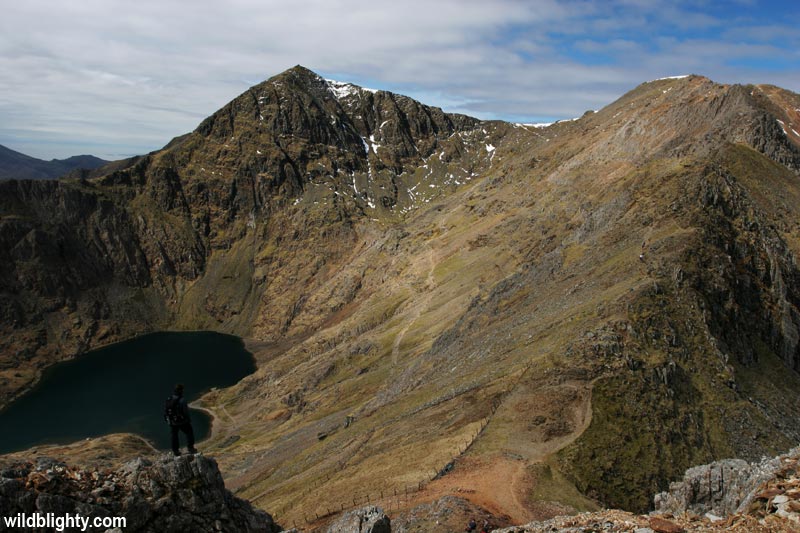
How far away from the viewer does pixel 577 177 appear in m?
128

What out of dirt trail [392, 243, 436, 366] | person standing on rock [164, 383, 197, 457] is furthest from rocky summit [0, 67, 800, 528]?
person standing on rock [164, 383, 197, 457]

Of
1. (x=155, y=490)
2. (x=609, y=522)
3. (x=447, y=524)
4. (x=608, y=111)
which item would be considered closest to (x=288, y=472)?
(x=447, y=524)

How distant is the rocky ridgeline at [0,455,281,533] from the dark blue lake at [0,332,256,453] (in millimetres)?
110742

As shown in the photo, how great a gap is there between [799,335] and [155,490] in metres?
79.1

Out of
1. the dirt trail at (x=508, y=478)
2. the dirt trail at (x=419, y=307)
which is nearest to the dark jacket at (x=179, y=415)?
the dirt trail at (x=508, y=478)

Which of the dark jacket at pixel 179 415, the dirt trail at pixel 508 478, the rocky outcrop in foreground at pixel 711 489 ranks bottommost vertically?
the dirt trail at pixel 508 478

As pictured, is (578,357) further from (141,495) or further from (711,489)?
(141,495)

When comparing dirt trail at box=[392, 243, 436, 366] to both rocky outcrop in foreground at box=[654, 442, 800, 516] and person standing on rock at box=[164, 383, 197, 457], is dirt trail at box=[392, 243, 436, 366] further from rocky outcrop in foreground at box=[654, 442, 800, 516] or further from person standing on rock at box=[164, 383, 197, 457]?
person standing on rock at box=[164, 383, 197, 457]

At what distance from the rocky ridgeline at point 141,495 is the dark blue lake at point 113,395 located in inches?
4360

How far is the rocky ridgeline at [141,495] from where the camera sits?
18.6 metres

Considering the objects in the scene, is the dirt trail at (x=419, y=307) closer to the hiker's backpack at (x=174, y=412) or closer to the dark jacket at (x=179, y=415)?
the dark jacket at (x=179, y=415)

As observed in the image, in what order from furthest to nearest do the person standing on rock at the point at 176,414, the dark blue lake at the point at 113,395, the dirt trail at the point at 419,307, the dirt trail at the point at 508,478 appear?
the dark blue lake at the point at 113,395, the dirt trail at the point at 419,307, the dirt trail at the point at 508,478, the person standing on rock at the point at 176,414

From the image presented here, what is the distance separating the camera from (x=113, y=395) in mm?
161625

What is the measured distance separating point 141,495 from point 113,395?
541 feet
